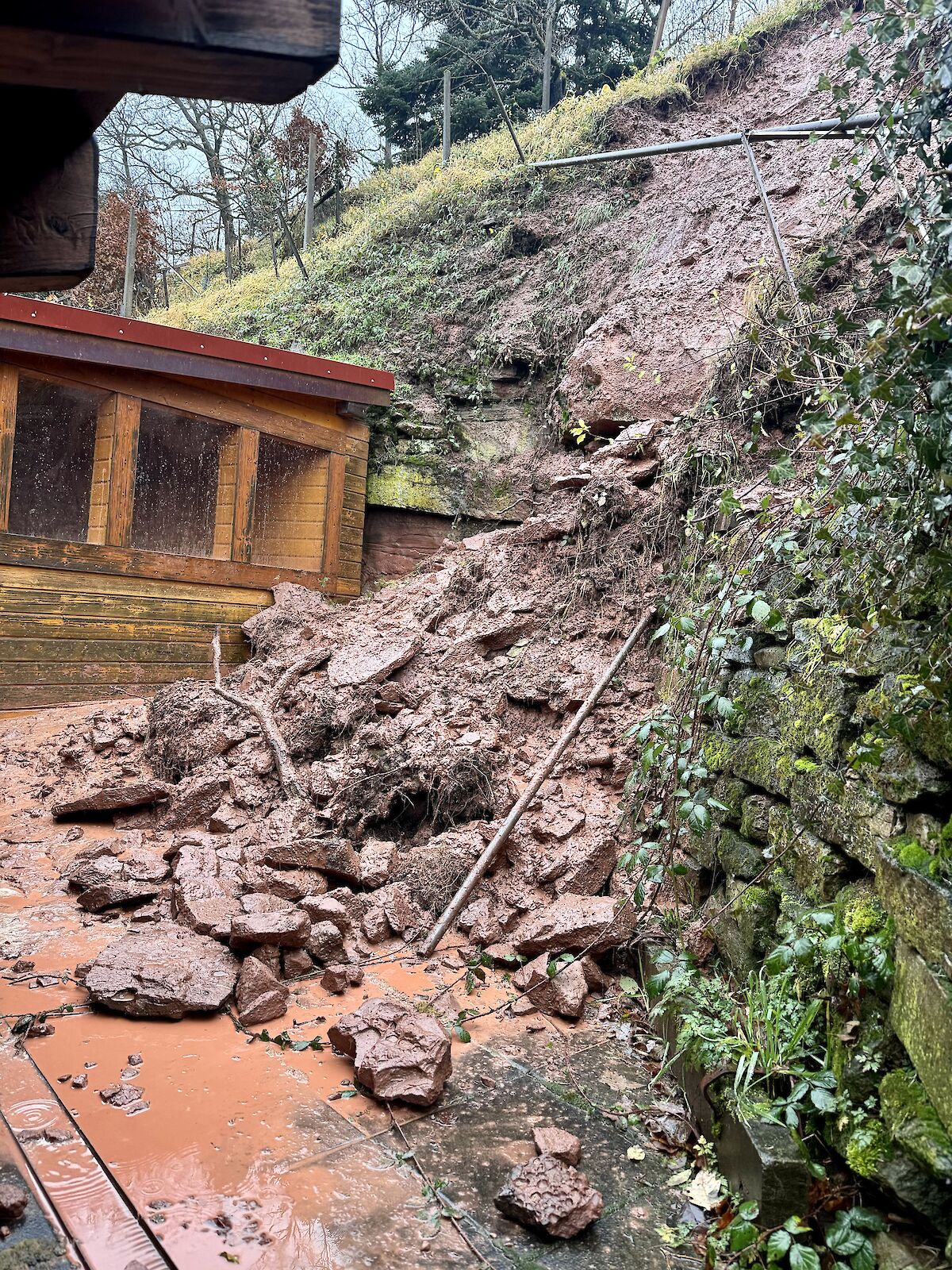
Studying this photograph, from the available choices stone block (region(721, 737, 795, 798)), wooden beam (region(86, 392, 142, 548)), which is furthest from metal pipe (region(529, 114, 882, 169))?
wooden beam (region(86, 392, 142, 548))

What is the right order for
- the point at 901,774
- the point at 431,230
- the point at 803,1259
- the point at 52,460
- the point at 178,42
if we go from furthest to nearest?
the point at 431,230 → the point at 52,460 → the point at 901,774 → the point at 803,1259 → the point at 178,42

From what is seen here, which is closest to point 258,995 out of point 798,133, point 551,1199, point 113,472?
point 551,1199

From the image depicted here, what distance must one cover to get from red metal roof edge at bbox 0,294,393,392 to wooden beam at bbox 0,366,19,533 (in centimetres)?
45

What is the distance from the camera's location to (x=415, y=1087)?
115 inches

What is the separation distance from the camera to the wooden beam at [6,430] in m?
6.65

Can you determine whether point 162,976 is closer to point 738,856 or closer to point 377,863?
point 377,863

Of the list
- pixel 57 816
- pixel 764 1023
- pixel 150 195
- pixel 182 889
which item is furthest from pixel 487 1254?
pixel 150 195

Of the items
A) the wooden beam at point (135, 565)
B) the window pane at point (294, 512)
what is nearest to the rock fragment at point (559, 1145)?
the wooden beam at point (135, 565)

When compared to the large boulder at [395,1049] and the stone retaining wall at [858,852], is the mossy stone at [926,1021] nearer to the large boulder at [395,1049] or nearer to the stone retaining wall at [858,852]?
the stone retaining wall at [858,852]

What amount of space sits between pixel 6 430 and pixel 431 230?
7.70 m

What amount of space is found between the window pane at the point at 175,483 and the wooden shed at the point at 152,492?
1 cm

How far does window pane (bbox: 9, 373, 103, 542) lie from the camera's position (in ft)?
22.6

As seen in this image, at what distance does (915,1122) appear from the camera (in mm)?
1938

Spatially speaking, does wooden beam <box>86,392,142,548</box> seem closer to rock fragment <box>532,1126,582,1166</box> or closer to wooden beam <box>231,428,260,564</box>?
wooden beam <box>231,428,260,564</box>
